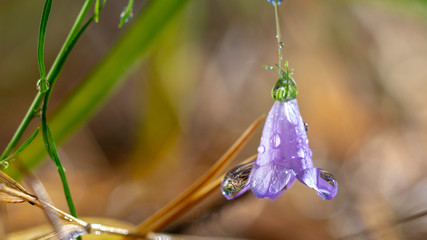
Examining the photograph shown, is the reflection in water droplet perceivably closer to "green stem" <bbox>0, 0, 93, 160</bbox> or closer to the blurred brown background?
"green stem" <bbox>0, 0, 93, 160</bbox>

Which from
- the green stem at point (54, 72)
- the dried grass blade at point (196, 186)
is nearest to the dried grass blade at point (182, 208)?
the dried grass blade at point (196, 186)

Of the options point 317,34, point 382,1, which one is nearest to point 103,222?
point 382,1

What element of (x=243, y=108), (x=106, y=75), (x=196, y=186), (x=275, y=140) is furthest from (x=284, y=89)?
(x=243, y=108)

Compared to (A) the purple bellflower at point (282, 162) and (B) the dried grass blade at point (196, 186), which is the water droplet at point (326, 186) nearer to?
(A) the purple bellflower at point (282, 162)

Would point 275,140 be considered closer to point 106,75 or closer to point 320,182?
point 320,182

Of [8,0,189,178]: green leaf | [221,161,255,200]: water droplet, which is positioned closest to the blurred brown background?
[8,0,189,178]: green leaf

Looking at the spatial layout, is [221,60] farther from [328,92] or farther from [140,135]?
[140,135]
